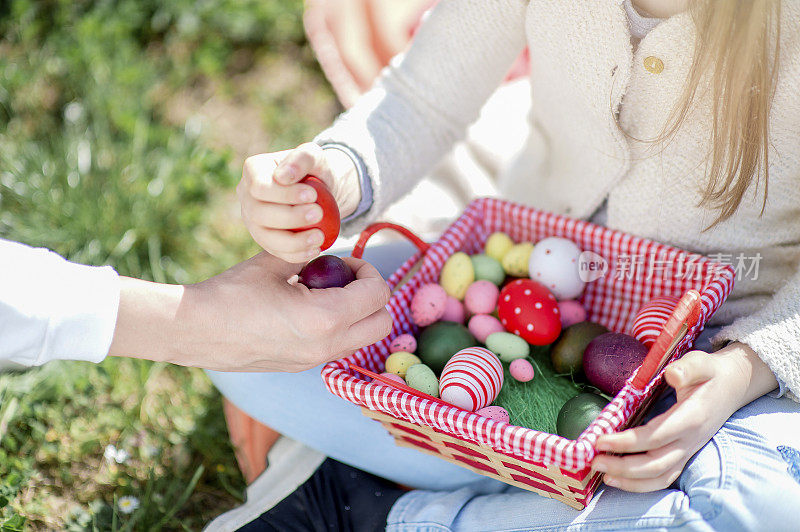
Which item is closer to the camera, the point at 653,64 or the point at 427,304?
the point at 653,64

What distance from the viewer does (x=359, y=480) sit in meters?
1.34

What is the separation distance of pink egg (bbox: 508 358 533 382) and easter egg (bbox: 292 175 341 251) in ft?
1.28

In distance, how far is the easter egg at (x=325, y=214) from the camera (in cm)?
103

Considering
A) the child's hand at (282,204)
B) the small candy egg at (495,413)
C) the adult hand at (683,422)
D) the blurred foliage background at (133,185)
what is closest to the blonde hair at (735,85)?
the adult hand at (683,422)

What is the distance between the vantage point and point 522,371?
Answer: 3.91 ft

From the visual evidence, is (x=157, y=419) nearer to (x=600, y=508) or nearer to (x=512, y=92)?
(x=600, y=508)

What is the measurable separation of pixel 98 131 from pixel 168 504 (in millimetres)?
1088

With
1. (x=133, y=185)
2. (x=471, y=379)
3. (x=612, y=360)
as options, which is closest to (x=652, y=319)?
(x=612, y=360)

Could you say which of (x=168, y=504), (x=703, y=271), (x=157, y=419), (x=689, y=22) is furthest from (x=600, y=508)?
(x=157, y=419)

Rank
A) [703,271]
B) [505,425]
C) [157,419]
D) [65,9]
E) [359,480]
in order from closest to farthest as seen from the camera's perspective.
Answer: [505,425], [703,271], [359,480], [157,419], [65,9]

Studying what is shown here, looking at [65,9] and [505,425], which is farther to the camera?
[65,9]

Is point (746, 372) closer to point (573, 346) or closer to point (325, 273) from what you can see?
point (573, 346)

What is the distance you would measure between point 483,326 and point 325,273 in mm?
338

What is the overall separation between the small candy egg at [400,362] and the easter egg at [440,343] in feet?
0.09
